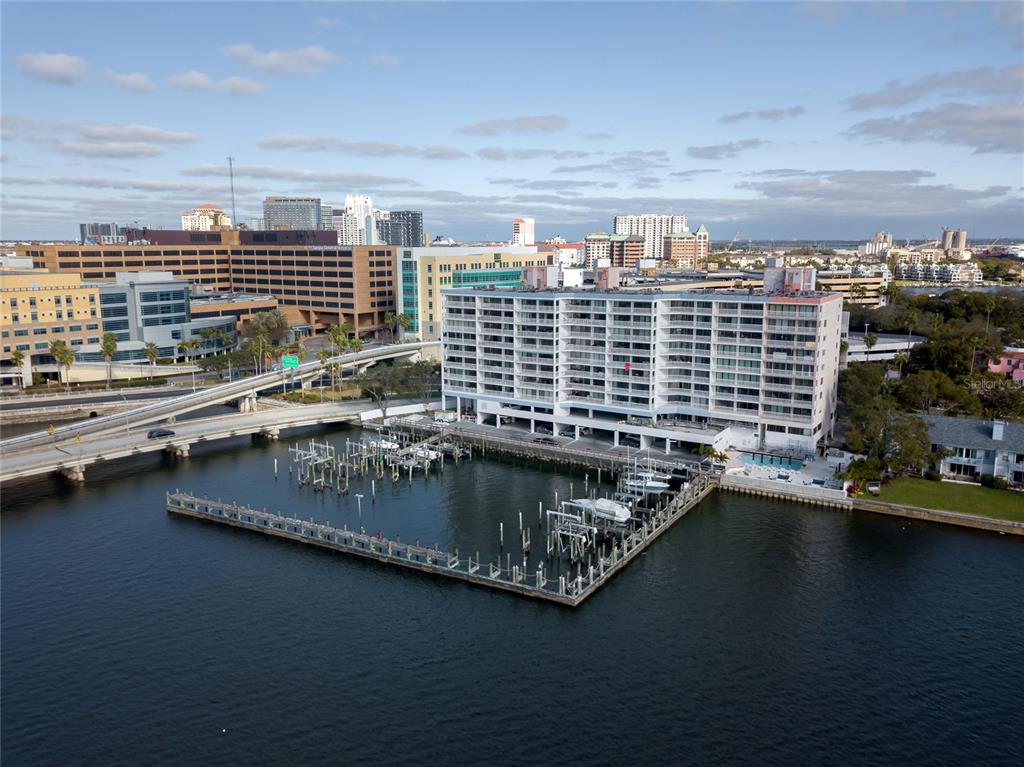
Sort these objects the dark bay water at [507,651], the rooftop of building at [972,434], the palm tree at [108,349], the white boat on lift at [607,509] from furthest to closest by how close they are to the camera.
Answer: the palm tree at [108,349] < the rooftop of building at [972,434] < the white boat on lift at [607,509] < the dark bay water at [507,651]

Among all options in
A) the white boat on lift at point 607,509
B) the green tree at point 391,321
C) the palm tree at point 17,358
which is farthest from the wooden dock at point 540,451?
the palm tree at point 17,358

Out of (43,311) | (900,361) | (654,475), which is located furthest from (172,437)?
(900,361)

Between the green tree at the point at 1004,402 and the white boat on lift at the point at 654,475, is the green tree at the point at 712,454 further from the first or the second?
the green tree at the point at 1004,402

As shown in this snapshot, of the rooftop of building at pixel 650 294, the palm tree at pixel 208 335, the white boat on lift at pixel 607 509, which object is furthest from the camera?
the palm tree at pixel 208 335

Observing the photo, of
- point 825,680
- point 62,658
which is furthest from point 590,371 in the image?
point 62,658

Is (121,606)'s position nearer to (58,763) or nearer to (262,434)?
(58,763)

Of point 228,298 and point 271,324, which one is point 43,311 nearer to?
point 271,324
